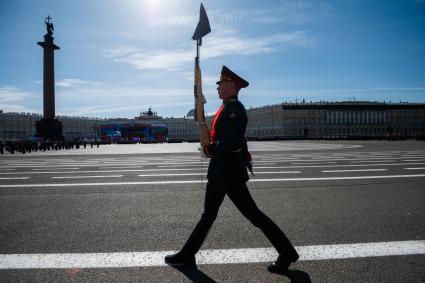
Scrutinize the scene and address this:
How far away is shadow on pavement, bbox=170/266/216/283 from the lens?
3223 mm

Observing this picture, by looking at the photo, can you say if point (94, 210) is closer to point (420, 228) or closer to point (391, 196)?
point (420, 228)

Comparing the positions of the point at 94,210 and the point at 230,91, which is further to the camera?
the point at 94,210

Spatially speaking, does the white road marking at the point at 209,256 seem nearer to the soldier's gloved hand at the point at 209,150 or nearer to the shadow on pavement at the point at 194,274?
the shadow on pavement at the point at 194,274

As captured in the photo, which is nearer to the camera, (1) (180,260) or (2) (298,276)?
(2) (298,276)

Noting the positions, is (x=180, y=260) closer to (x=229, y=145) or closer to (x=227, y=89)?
(x=229, y=145)

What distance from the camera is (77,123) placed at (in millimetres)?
167125

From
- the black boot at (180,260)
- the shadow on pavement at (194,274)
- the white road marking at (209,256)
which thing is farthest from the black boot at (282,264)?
the black boot at (180,260)

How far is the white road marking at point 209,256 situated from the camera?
359cm

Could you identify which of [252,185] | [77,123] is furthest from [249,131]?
[252,185]

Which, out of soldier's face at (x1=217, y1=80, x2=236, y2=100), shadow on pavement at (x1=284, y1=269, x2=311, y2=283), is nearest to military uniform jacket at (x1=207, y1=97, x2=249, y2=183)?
soldier's face at (x1=217, y1=80, x2=236, y2=100)

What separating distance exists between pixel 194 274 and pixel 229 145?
122cm

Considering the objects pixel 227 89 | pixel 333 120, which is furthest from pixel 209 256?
pixel 333 120

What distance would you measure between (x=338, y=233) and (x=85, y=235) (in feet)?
10.3

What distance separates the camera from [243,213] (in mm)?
3543
